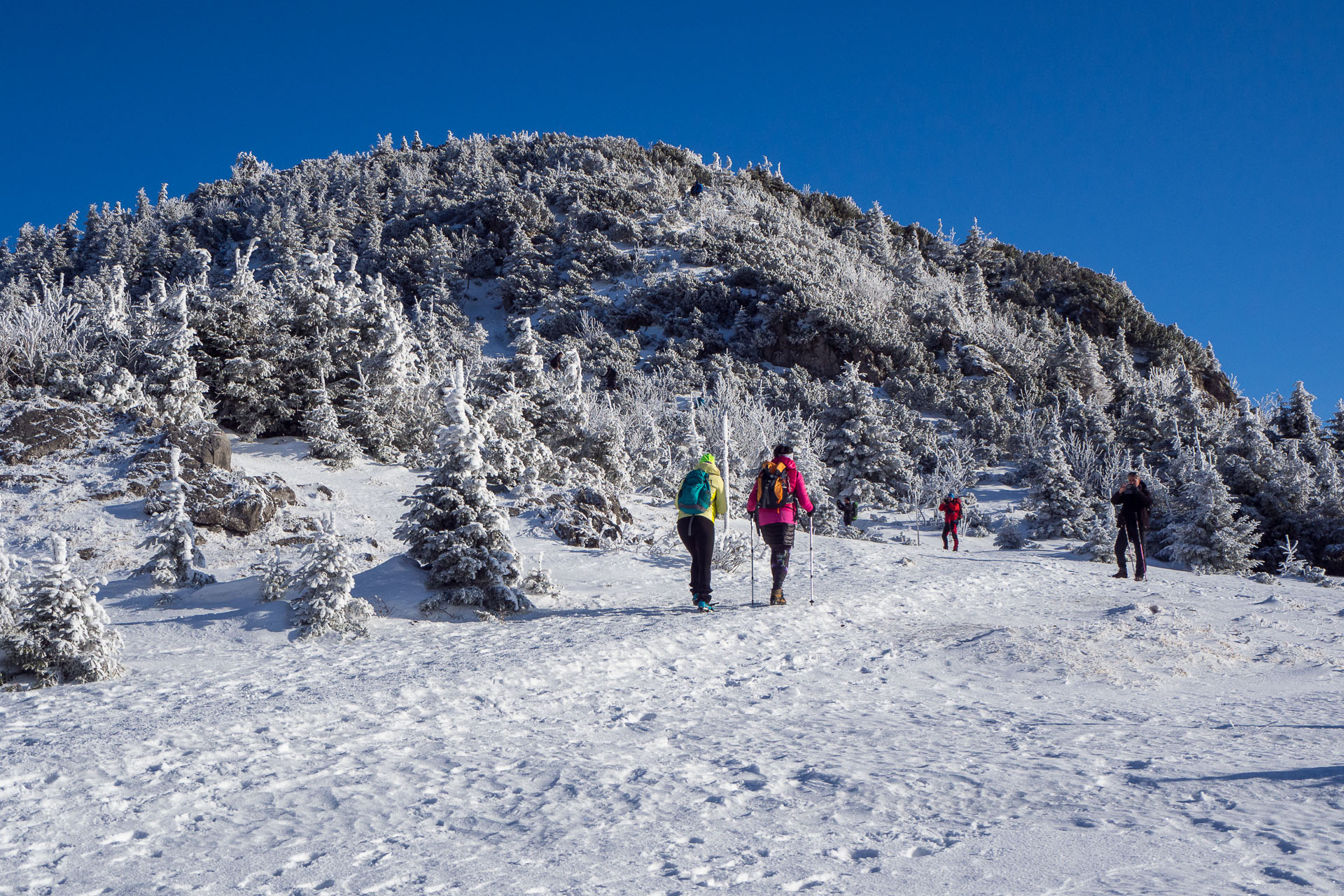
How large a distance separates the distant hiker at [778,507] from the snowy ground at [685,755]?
49 centimetres

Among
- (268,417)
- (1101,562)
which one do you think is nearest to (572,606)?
(1101,562)

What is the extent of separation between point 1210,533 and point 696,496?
664 inches

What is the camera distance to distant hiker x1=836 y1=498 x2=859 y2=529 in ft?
84.0

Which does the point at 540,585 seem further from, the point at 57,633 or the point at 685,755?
the point at 685,755

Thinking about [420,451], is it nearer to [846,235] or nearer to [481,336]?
[481,336]

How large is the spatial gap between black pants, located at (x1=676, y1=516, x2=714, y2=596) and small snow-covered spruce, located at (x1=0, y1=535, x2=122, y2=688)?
16.5 ft

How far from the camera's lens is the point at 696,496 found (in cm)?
845

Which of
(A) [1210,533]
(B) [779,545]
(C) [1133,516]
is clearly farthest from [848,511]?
(B) [779,545]

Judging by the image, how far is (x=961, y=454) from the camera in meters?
34.2

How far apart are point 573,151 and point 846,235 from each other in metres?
30.4

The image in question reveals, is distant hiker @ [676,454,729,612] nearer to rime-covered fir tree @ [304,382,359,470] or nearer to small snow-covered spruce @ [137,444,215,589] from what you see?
small snow-covered spruce @ [137,444,215,589]

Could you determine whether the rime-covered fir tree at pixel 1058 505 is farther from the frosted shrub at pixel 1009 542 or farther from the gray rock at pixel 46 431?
the gray rock at pixel 46 431

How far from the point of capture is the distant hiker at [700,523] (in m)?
8.46

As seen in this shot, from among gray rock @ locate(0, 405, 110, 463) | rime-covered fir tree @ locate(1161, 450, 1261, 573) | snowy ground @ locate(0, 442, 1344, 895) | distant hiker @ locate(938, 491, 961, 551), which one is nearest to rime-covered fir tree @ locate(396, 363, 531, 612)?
snowy ground @ locate(0, 442, 1344, 895)
